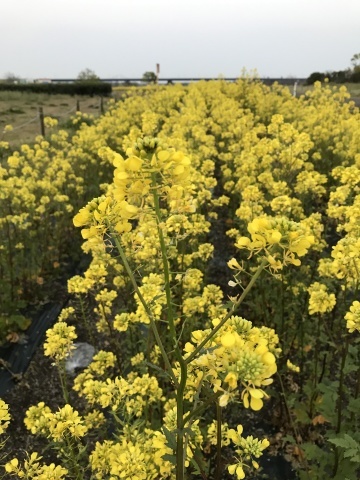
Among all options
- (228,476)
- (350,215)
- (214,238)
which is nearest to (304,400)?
(228,476)

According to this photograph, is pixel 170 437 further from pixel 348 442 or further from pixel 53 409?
pixel 53 409

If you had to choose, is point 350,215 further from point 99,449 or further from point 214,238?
point 214,238

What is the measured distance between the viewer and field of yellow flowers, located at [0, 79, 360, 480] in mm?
1541

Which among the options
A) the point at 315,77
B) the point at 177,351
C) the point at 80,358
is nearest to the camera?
the point at 177,351

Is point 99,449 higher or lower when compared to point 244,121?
lower

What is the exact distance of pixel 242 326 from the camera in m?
1.65

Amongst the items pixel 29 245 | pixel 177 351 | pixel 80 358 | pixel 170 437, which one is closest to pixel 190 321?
pixel 80 358

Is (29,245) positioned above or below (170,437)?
below

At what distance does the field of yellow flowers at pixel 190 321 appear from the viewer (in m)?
1.54

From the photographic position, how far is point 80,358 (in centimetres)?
539

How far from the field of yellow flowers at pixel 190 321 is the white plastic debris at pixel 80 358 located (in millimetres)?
102

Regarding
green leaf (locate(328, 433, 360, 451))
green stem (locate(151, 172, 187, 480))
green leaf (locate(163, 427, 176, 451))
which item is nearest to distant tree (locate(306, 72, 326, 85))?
green leaf (locate(328, 433, 360, 451))

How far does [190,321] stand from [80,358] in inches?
72.2

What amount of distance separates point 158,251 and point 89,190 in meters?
5.37
